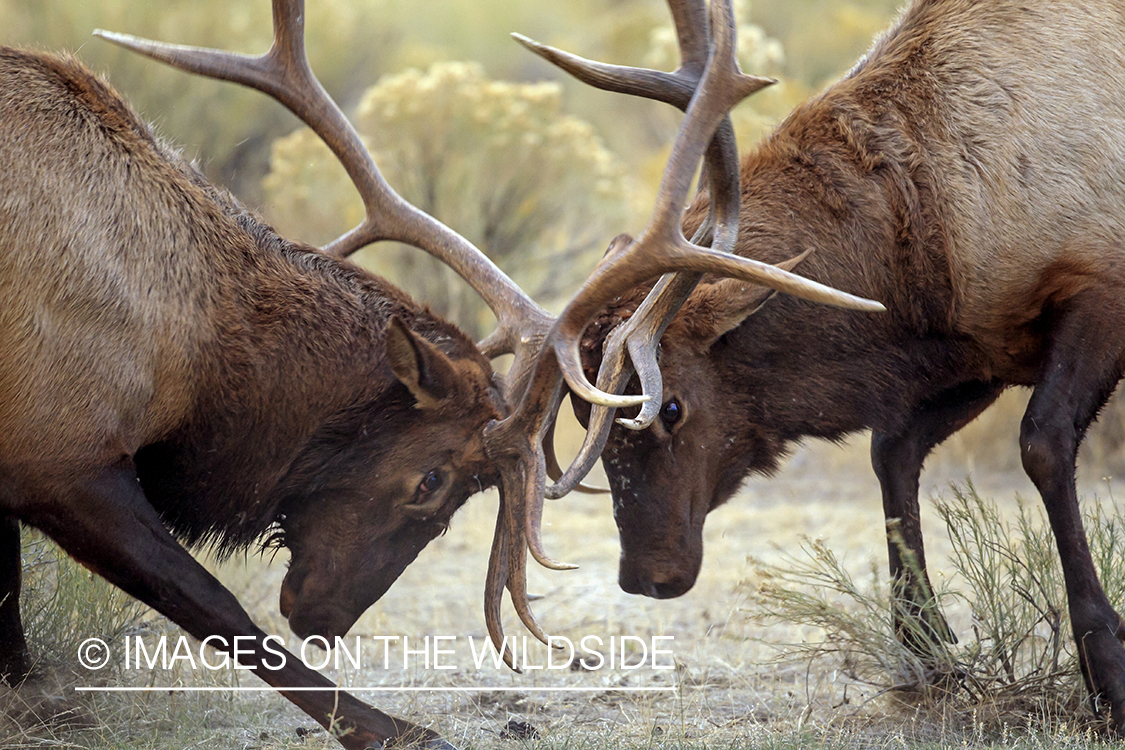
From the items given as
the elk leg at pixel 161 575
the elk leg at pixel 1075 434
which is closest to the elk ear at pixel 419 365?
the elk leg at pixel 161 575

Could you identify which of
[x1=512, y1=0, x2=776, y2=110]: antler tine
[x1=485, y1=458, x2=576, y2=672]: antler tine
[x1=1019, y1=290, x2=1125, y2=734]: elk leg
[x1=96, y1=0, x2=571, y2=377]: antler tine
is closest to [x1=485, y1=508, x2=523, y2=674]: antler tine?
[x1=485, y1=458, x2=576, y2=672]: antler tine

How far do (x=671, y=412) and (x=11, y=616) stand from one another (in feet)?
7.78

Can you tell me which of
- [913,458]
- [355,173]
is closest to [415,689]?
[355,173]

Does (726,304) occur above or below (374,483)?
above

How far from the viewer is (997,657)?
4484mm

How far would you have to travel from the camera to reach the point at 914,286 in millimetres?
4461

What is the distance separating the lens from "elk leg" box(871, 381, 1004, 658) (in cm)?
480

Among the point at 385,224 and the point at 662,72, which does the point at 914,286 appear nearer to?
the point at 662,72

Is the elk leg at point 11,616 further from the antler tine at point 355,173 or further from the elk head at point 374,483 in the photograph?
the antler tine at point 355,173

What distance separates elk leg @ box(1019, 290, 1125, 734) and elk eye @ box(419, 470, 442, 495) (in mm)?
1920

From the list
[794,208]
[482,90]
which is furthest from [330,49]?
[794,208]

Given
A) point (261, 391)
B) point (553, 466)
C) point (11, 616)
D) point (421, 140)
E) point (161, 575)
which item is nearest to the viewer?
point (161, 575)

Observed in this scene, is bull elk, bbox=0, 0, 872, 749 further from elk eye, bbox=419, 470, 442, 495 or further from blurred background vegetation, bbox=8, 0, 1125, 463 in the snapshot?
blurred background vegetation, bbox=8, 0, 1125, 463

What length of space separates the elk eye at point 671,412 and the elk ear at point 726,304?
240 mm
